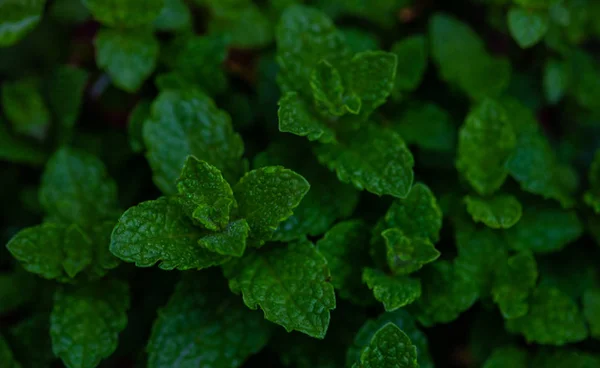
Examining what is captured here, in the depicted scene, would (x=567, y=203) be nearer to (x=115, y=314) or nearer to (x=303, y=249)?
(x=303, y=249)

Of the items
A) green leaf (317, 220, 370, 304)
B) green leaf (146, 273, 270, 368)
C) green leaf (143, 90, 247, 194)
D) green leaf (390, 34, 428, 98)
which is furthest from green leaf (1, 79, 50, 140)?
green leaf (390, 34, 428, 98)

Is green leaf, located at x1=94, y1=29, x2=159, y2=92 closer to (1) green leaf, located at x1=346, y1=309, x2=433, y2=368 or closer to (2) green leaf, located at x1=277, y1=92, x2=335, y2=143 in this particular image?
(2) green leaf, located at x1=277, y1=92, x2=335, y2=143

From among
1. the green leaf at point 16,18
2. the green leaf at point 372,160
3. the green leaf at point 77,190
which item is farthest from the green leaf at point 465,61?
the green leaf at point 16,18

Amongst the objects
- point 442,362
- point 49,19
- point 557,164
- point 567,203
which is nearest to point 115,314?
point 442,362

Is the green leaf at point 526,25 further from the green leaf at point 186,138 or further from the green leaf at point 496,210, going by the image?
the green leaf at point 186,138

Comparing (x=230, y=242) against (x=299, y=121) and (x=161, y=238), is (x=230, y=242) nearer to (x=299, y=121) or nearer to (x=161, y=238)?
(x=161, y=238)

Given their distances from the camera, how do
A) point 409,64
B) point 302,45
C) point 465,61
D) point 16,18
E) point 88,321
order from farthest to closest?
point 465,61
point 409,64
point 16,18
point 302,45
point 88,321

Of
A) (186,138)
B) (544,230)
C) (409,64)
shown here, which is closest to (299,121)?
(186,138)
